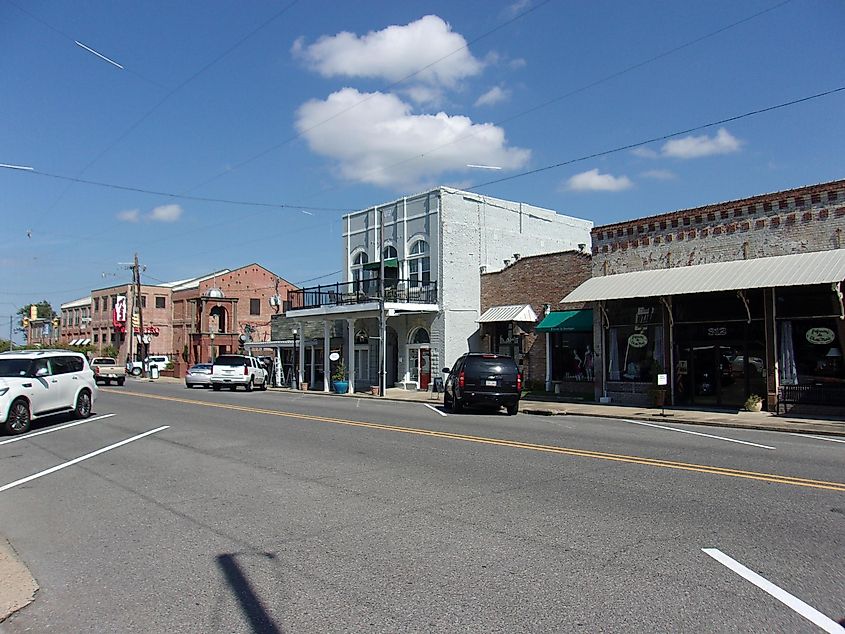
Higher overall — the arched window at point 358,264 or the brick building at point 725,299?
the arched window at point 358,264

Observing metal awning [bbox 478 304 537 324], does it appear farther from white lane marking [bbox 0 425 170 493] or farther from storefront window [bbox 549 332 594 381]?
white lane marking [bbox 0 425 170 493]

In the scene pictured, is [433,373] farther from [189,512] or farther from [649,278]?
[189,512]

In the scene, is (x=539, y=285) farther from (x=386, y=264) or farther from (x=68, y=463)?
(x=68, y=463)

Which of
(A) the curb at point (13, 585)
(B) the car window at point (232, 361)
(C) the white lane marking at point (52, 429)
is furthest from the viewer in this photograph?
(B) the car window at point (232, 361)

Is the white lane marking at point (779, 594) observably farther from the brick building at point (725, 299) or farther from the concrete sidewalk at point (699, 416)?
the brick building at point (725, 299)

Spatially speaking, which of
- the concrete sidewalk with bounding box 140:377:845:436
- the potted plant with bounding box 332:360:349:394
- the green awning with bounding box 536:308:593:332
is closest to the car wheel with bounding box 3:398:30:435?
the concrete sidewalk with bounding box 140:377:845:436

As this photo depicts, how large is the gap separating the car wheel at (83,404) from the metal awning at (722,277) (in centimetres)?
1507

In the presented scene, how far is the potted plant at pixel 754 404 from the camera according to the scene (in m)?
20.5

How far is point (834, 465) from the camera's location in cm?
1072

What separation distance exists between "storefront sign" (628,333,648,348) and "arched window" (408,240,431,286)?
11823mm

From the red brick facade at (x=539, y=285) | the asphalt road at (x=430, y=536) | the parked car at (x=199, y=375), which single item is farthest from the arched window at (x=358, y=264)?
the asphalt road at (x=430, y=536)

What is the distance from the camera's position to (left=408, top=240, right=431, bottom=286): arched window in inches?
1353

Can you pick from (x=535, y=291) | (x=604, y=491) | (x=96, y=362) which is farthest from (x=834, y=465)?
(x=96, y=362)

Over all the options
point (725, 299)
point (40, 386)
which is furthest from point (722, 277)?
point (40, 386)
